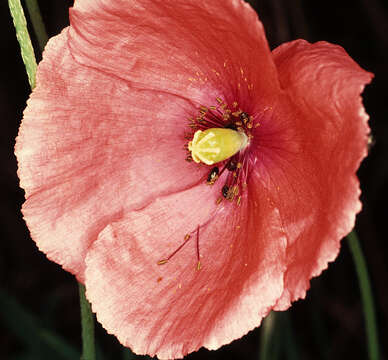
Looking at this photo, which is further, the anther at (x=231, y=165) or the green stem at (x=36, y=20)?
the anther at (x=231, y=165)

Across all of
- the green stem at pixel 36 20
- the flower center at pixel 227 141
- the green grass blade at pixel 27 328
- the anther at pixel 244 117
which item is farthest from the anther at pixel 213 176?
the green grass blade at pixel 27 328

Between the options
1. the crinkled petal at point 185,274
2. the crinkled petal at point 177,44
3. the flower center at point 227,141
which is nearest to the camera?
the crinkled petal at point 177,44

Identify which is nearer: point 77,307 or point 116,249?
point 116,249

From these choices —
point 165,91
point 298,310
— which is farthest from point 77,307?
point 165,91

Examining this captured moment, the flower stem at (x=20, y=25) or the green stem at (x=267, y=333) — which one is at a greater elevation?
the flower stem at (x=20, y=25)

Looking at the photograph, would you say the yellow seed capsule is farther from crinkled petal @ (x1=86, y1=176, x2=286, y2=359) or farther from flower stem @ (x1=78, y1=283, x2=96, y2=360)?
flower stem @ (x1=78, y1=283, x2=96, y2=360)

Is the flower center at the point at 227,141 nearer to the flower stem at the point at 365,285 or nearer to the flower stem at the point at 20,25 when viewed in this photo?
the flower stem at the point at 365,285

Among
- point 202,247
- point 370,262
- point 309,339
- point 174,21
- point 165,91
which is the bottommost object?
point 309,339

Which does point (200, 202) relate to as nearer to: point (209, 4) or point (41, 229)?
point (41, 229)
